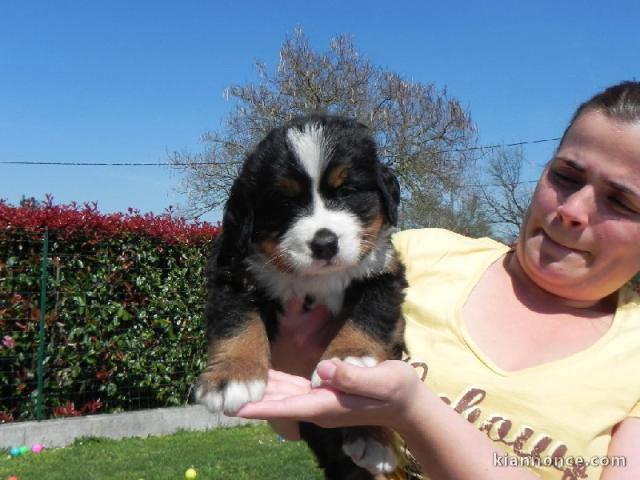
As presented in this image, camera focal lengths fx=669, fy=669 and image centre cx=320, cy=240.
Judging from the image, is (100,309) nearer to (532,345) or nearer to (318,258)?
(318,258)

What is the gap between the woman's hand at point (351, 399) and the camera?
1601mm

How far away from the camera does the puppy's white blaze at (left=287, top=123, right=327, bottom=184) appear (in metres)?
2.20

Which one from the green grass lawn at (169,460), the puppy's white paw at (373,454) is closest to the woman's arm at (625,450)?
the puppy's white paw at (373,454)

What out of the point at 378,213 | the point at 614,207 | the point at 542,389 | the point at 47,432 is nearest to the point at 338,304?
the point at 378,213

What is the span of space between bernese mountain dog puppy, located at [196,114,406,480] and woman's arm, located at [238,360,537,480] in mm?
227

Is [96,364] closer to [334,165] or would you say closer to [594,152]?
[334,165]

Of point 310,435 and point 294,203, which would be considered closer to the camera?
point 294,203

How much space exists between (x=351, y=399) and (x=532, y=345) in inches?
33.0

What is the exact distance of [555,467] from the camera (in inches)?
77.4

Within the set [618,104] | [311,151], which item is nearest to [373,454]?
[311,151]

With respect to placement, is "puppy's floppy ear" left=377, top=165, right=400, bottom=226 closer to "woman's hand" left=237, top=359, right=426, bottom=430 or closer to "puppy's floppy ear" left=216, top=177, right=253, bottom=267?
"puppy's floppy ear" left=216, top=177, right=253, bottom=267

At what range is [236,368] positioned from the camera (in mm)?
1913

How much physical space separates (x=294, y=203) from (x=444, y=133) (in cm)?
1384

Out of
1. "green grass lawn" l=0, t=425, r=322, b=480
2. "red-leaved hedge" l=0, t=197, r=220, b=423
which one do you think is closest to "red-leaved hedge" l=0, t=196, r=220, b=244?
"red-leaved hedge" l=0, t=197, r=220, b=423
